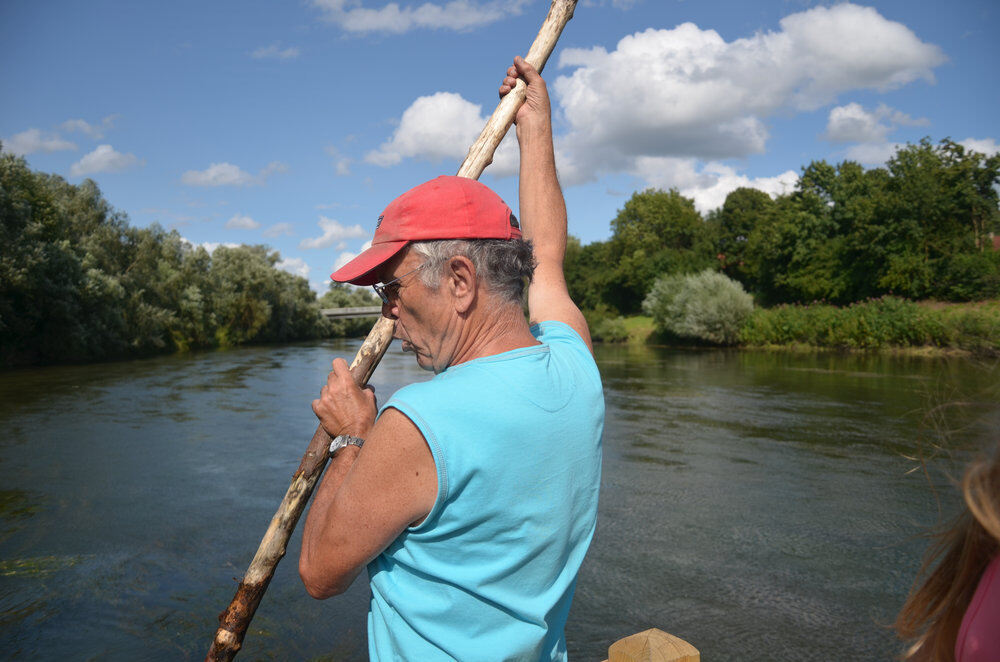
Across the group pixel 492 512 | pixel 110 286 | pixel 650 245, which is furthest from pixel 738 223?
pixel 492 512

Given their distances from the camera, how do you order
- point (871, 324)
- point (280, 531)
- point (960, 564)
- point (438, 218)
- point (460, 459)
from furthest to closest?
point (871, 324) → point (280, 531) → point (438, 218) → point (460, 459) → point (960, 564)

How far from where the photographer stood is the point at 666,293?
52.1 meters

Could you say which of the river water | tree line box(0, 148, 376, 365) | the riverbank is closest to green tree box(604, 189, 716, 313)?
the riverbank

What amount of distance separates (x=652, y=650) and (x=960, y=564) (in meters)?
1.30

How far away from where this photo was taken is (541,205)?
8.21ft

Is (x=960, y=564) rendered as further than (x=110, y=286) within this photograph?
No

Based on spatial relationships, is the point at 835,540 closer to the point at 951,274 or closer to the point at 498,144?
the point at 498,144

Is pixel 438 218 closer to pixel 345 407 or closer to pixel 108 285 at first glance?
pixel 345 407

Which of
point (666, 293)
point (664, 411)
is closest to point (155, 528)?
point (664, 411)

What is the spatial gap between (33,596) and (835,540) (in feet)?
27.2

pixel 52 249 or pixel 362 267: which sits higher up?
pixel 52 249

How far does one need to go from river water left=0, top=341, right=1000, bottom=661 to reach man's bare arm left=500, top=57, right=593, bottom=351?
106 centimetres

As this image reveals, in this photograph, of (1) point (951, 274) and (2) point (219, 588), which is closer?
(2) point (219, 588)

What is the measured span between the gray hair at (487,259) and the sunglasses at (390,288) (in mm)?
39
